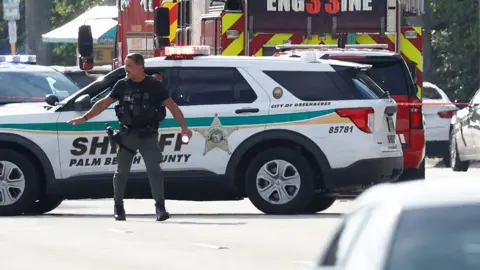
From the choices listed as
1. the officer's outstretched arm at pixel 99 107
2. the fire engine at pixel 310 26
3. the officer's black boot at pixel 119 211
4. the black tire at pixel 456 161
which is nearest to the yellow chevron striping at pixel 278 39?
the fire engine at pixel 310 26

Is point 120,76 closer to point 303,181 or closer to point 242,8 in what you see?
point 303,181

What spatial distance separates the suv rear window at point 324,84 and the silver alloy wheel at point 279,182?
0.70 m

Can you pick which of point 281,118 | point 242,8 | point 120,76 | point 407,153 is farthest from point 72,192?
point 242,8

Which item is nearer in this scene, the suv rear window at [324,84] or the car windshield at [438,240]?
the car windshield at [438,240]

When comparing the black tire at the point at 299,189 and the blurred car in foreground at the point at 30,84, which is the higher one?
the blurred car in foreground at the point at 30,84

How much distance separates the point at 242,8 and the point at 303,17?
0.75 m

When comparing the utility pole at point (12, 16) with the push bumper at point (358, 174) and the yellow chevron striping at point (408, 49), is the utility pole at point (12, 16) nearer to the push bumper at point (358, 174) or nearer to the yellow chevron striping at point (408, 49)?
the yellow chevron striping at point (408, 49)

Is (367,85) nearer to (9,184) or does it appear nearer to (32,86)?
(9,184)

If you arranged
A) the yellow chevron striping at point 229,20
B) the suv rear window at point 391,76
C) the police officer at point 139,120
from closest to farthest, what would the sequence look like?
the police officer at point 139,120 < the suv rear window at point 391,76 < the yellow chevron striping at point 229,20

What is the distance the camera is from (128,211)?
1550cm

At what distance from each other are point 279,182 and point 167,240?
88.4 inches

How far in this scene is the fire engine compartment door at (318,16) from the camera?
17.9 metres

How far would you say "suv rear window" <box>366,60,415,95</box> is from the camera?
15.7m

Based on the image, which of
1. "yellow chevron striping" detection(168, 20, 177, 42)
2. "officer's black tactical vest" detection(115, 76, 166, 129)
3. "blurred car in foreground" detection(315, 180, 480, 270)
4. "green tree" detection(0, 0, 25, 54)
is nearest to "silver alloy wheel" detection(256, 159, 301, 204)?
"officer's black tactical vest" detection(115, 76, 166, 129)
